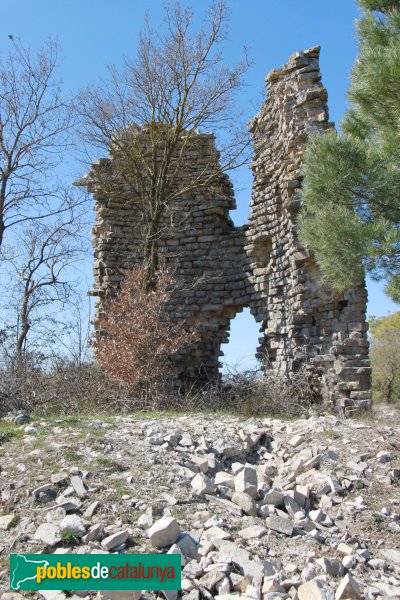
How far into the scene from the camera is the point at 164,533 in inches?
Result: 148

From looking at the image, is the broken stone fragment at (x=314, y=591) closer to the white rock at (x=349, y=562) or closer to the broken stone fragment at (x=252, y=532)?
the white rock at (x=349, y=562)

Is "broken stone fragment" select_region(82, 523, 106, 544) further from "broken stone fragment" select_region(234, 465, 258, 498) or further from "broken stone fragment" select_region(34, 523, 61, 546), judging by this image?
"broken stone fragment" select_region(234, 465, 258, 498)

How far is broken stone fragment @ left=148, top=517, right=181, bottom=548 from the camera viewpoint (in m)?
3.74

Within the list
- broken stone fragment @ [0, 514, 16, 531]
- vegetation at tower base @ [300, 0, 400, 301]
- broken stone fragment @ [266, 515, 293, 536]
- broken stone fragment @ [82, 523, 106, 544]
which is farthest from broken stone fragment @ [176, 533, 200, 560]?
vegetation at tower base @ [300, 0, 400, 301]

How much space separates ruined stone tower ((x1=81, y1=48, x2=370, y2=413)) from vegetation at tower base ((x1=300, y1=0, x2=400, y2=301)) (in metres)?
1.78

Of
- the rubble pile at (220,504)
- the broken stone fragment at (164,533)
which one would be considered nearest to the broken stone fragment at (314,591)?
the rubble pile at (220,504)

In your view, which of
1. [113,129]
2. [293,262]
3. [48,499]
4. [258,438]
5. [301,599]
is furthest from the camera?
[113,129]

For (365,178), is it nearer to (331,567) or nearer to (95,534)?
(331,567)

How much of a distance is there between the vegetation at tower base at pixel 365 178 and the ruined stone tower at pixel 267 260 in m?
1.78

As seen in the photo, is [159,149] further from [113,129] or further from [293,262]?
[293,262]

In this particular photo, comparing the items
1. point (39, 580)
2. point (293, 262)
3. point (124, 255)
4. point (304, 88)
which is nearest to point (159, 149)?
point (124, 255)

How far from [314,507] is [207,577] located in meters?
1.36

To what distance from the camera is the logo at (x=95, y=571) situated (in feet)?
11.2

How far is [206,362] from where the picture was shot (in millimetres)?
11664
